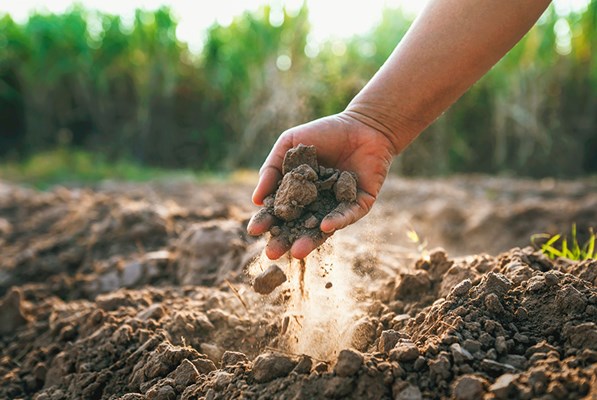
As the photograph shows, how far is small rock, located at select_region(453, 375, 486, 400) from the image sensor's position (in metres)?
1.38

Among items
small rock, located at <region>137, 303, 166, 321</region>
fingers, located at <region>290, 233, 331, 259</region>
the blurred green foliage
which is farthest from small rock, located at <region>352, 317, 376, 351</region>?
the blurred green foliage

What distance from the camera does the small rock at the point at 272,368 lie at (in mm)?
1636

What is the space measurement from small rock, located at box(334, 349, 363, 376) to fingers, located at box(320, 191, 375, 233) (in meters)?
0.44

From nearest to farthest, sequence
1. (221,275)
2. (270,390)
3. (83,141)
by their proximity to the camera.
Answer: (270,390) < (221,275) < (83,141)

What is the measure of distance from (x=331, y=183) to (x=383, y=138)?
0.85ft

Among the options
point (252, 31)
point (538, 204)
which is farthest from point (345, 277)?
point (252, 31)

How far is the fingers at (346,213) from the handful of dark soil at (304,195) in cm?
2

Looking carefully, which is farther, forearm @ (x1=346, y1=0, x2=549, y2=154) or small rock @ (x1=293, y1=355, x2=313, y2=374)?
forearm @ (x1=346, y1=0, x2=549, y2=154)

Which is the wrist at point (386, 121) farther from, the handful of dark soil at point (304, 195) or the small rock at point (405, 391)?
the small rock at point (405, 391)

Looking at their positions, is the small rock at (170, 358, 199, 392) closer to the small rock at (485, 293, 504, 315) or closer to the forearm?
the small rock at (485, 293, 504, 315)

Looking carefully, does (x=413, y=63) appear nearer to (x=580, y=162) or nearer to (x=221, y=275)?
(x=221, y=275)

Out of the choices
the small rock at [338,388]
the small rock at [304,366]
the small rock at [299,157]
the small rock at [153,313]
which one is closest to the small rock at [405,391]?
the small rock at [338,388]

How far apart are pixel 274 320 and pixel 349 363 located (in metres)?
0.71

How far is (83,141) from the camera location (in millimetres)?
10883
